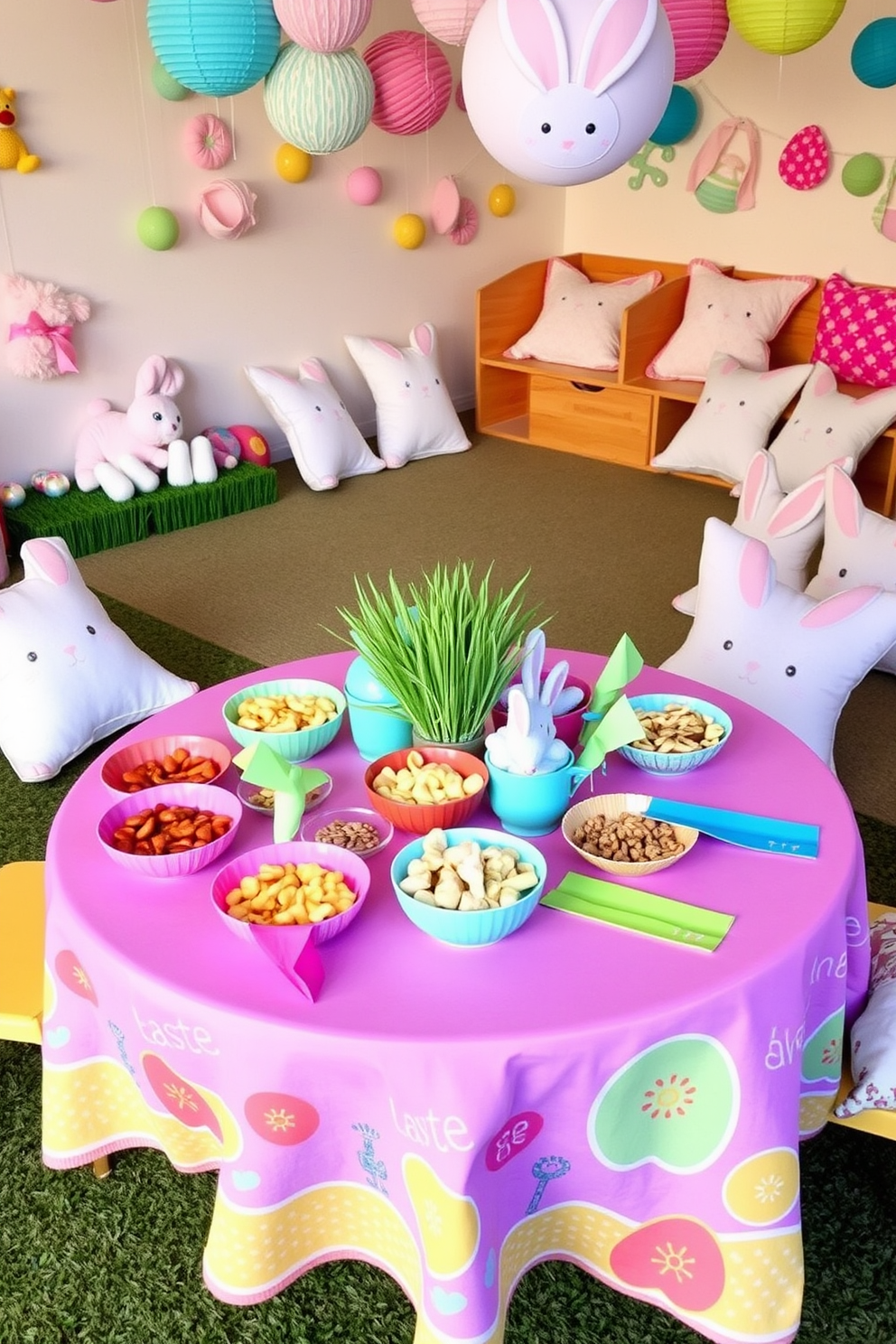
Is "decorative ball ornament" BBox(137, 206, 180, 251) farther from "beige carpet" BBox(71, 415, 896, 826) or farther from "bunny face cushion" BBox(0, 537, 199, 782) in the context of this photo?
"bunny face cushion" BBox(0, 537, 199, 782)

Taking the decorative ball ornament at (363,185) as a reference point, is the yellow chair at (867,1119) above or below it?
below

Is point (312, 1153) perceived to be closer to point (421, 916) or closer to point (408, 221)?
point (421, 916)

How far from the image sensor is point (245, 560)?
3963 millimetres

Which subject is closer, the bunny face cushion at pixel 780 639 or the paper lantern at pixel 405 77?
the bunny face cushion at pixel 780 639

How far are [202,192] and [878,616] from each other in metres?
3.14

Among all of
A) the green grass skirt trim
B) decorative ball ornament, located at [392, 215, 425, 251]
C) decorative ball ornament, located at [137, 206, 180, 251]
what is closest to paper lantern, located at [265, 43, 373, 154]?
decorative ball ornament, located at [137, 206, 180, 251]

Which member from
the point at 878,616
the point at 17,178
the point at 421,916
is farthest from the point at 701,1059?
the point at 17,178

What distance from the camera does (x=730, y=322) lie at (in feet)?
15.3

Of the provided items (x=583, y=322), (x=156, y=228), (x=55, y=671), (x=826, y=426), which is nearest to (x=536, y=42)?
(x=55, y=671)

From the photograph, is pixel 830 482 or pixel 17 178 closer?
pixel 830 482

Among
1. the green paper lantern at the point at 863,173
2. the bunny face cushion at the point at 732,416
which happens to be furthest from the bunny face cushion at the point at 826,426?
the green paper lantern at the point at 863,173

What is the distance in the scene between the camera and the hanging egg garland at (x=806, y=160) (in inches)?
177

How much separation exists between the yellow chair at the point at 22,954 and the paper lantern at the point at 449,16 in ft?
6.93

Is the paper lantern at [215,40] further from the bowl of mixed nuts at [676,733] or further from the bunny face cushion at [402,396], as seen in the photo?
the bowl of mixed nuts at [676,733]
